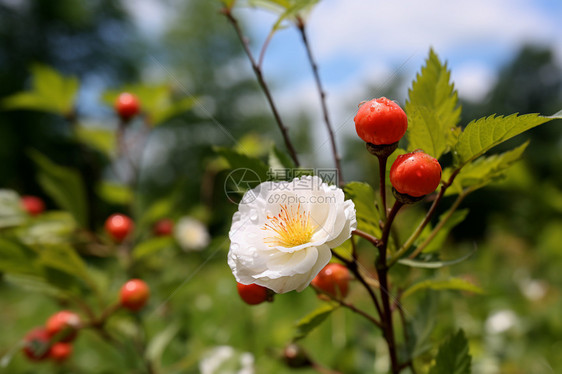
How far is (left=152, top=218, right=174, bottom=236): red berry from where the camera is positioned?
3.66ft

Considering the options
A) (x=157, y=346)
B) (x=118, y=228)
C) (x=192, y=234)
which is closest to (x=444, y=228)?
(x=157, y=346)

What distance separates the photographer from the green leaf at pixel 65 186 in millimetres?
890

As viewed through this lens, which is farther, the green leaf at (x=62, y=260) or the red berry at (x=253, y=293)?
the green leaf at (x=62, y=260)

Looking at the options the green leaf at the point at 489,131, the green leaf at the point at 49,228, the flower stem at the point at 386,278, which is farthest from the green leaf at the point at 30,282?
the green leaf at the point at 489,131

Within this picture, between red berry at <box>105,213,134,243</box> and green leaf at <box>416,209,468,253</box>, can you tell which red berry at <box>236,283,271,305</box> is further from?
red berry at <box>105,213,134,243</box>

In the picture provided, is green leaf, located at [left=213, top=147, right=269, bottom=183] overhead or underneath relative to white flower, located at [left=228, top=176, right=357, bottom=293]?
overhead

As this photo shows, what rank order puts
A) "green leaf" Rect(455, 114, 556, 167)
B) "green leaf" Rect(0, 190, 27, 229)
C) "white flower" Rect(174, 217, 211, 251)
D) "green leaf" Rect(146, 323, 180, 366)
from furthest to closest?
"white flower" Rect(174, 217, 211, 251)
"green leaf" Rect(0, 190, 27, 229)
"green leaf" Rect(146, 323, 180, 366)
"green leaf" Rect(455, 114, 556, 167)

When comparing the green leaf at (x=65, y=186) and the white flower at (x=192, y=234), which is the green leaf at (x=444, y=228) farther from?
the white flower at (x=192, y=234)

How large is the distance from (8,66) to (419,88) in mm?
11251

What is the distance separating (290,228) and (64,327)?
558 mm

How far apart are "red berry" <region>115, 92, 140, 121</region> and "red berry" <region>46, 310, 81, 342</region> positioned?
0.50 meters

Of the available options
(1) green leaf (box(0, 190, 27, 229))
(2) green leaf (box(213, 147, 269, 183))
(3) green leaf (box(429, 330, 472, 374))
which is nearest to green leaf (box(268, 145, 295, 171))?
(2) green leaf (box(213, 147, 269, 183))

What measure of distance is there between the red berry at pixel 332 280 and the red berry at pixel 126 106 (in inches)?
30.7

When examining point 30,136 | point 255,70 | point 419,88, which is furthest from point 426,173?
point 30,136
